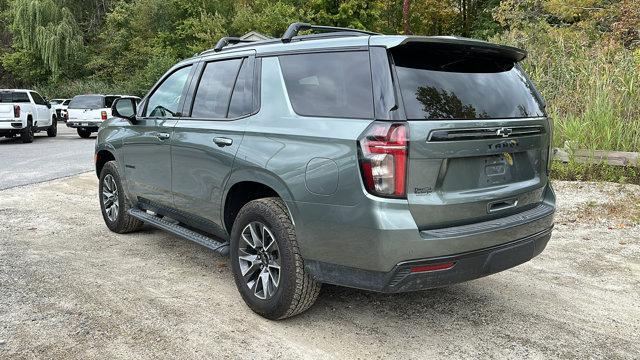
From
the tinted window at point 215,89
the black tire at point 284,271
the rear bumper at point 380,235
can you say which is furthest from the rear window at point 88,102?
the rear bumper at point 380,235

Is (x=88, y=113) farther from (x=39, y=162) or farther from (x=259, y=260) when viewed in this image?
(x=259, y=260)

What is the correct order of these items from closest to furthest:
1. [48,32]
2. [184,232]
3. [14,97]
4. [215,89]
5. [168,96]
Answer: [215,89], [184,232], [168,96], [14,97], [48,32]

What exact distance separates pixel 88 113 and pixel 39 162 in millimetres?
9196

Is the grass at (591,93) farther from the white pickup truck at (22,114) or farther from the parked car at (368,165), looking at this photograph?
the white pickup truck at (22,114)

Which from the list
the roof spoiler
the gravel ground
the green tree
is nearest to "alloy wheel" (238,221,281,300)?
the gravel ground

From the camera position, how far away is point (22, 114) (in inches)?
686

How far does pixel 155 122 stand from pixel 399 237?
2904 mm

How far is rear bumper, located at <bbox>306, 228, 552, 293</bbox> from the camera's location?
2.93 m

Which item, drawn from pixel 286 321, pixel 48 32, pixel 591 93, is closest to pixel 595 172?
pixel 591 93

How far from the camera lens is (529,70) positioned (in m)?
10.6

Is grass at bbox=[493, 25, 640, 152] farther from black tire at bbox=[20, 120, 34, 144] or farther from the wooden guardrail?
black tire at bbox=[20, 120, 34, 144]

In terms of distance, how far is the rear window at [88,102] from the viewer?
20922 millimetres

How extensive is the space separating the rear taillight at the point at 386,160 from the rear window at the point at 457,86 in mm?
163

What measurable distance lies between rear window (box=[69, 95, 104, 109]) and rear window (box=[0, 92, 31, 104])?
235cm
